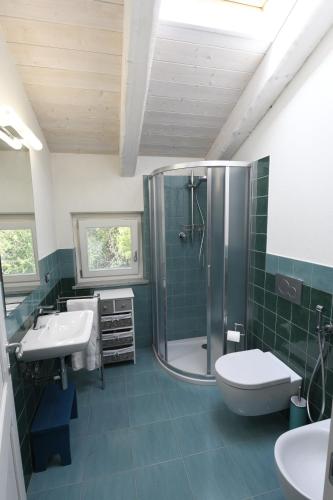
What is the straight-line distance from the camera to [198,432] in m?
1.67

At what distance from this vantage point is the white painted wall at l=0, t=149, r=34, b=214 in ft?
4.51

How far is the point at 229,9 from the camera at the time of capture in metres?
1.41

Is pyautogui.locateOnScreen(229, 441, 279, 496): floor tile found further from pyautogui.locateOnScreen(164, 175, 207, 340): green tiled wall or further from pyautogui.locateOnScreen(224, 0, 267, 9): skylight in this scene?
pyautogui.locateOnScreen(224, 0, 267, 9): skylight

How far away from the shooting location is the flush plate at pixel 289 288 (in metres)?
1.59

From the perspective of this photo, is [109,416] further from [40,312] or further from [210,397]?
[40,312]

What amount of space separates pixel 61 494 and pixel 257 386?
1.25 m

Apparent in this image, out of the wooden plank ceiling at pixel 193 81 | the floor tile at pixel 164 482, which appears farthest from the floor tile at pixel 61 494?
the wooden plank ceiling at pixel 193 81

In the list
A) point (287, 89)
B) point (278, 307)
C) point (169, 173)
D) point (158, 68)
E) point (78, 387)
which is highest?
point (158, 68)

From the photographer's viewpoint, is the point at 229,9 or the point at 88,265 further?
the point at 88,265

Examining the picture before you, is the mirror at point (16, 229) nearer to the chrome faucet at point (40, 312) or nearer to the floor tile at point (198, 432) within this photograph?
the chrome faucet at point (40, 312)

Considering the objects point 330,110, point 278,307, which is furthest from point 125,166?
point 278,307

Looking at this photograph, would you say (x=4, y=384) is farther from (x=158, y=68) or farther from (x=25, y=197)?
(x=158, y=68)

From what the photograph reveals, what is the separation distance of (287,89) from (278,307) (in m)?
1.53

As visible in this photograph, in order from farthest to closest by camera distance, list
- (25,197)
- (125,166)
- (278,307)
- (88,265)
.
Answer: (88,265) → (125,166) → (278,307) → (25,197)
